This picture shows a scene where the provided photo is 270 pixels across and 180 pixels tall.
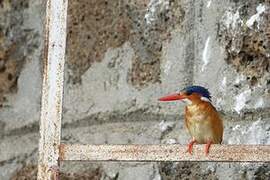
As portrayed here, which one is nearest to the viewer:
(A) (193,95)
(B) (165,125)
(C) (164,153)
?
(C) (164,153)

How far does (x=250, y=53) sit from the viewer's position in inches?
46.3

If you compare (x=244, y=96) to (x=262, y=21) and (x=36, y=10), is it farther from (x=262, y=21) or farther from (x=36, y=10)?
(x=36, y=10)

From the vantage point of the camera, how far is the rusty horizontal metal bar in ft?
3.28

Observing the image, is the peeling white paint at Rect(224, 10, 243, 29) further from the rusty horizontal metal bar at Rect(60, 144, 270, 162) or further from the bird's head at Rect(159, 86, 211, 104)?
the rusty horizontal metal bar at Rect(60, 144, 270, 162)

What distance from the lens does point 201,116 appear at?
114 cm

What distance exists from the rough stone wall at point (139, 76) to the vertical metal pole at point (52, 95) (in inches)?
8.4

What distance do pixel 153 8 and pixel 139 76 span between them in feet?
0.31

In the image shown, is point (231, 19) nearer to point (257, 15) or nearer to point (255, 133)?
point (257, 15)

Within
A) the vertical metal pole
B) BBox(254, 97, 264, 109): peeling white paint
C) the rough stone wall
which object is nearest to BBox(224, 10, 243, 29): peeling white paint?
the rough stone wall

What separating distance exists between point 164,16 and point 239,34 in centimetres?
13

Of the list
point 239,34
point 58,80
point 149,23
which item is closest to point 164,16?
point 149,23

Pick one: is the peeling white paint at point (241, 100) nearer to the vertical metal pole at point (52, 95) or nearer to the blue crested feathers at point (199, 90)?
the blue crested feathers at point (199, 90)

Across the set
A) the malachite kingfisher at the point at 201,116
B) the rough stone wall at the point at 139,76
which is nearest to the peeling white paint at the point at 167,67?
the rough stone wall at the point at 139,76

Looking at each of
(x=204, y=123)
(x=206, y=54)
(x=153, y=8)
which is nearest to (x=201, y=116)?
(x=204, y=123)
